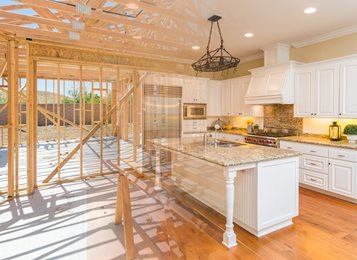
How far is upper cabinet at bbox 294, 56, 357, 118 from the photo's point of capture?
11.6ft

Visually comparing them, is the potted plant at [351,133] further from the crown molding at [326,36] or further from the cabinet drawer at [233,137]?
the cabinet drawer at [233,137]

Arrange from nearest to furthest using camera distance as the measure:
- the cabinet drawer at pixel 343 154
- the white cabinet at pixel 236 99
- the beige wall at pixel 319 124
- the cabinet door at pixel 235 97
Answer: the cabinet drawer at pixel 343 154 < the beige wall at pixel 319 124 < the white cabinet at pixel 236 99 < the cabinet door at pixel 235 97

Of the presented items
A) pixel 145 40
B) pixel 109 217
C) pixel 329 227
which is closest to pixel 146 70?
pixel 145 40

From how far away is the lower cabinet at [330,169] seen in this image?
10.7ft

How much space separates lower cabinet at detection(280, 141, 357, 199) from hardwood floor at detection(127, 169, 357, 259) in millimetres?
281

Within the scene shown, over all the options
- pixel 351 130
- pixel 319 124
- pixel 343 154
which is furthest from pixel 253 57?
pixel 343 154

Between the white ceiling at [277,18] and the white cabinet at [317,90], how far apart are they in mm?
664

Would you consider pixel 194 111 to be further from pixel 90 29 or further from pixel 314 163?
pixel 90 29

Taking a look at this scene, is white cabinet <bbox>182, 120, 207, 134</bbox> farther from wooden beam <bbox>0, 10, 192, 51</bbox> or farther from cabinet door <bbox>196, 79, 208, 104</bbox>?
wooden beam <bbox>0, 10, 192, 51</bbox>

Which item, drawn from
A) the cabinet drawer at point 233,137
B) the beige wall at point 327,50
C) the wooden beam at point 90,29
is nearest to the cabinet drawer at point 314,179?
the cabinet drawer at point 233,137

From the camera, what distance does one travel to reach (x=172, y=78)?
5359mm

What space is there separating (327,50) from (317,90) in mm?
817

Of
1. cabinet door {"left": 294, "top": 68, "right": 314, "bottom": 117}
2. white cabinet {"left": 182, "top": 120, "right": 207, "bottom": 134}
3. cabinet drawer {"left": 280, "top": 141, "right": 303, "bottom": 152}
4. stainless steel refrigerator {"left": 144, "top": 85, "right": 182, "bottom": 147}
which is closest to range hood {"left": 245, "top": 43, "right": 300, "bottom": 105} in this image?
cabinet door {"left": 294, "top": 68, "right": 314, "bottom": 117}

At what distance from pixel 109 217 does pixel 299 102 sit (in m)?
4.00
